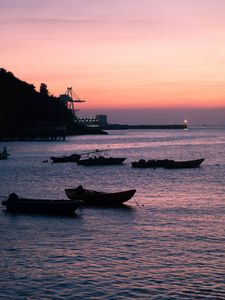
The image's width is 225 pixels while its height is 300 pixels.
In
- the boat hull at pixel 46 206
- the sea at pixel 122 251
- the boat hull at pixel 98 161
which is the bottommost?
the sea at pixel 122 251

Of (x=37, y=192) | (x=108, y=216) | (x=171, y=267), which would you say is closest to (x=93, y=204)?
(x=108, y=216)

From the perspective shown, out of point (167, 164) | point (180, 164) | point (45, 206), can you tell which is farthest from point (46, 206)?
point (180, 164)

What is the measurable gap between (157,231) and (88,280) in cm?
1164

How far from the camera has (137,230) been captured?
37562mm

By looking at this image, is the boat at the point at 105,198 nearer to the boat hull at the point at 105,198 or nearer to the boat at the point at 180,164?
the boat hull at the point at 105,198

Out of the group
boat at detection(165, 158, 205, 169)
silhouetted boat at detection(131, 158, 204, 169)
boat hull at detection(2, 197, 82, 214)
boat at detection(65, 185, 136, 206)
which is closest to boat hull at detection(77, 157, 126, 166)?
silhouetted boat at detection(131, 158, 204, 169)

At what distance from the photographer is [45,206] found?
1704 inches

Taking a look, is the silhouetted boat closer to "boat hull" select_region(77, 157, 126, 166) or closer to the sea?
"boat hull" select_region(77, 157, 126, 166)

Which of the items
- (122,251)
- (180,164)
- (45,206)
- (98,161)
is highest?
(98,161)

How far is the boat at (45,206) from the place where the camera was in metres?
43.2

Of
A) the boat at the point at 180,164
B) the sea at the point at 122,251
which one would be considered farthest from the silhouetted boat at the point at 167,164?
the sea at the point at 122,251

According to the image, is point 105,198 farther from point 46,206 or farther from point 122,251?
point 122,251

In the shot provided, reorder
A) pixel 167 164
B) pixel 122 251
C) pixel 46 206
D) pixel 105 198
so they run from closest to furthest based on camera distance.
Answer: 1. pixel 122 251
2. pixel 46 206
3. pixel 105 198
4. pixel 167 164

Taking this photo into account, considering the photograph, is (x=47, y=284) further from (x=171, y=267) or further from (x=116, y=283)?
(x=171, y=267)
